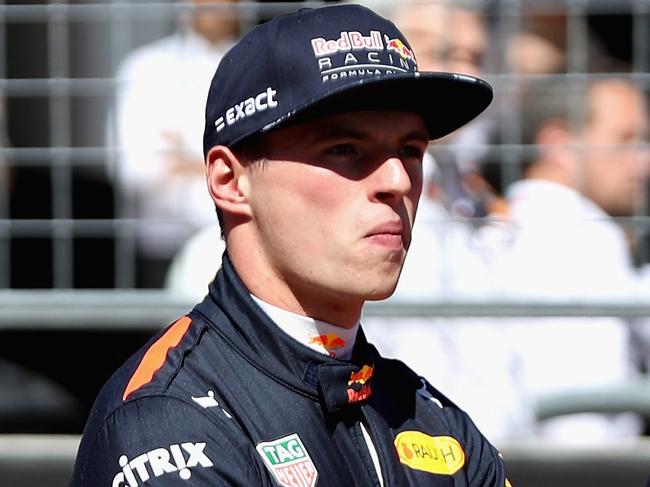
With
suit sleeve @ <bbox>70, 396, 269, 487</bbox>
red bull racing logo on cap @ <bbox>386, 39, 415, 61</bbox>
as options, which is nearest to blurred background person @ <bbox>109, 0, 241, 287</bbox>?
red bull racing logo on cap @ <bbox>386, 39, 415, 61</bbox>

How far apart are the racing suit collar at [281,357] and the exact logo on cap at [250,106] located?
0.97ft

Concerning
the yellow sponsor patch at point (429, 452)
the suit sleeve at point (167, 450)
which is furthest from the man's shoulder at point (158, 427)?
the yellow sponsor patch at point (429, 452)

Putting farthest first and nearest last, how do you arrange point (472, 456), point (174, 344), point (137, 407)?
point (472, 456) → point (174, 344) → point (137, 407)

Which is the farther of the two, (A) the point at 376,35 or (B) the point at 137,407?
(A) the point at 376,35

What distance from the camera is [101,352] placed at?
512 centimetres

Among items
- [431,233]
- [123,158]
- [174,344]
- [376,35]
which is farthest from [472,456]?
[123,158]

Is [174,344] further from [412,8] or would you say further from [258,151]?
[412,8]

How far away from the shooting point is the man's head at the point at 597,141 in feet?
15.4

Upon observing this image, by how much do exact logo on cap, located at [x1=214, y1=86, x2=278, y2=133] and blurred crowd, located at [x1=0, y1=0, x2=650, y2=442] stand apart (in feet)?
6.90

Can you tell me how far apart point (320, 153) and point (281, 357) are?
371mm

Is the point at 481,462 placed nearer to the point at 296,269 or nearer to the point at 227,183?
the point at 296,269

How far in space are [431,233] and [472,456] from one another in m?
1.88

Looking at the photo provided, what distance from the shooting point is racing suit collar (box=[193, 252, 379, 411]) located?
2656 mm

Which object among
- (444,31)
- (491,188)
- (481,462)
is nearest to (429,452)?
(481,462)
